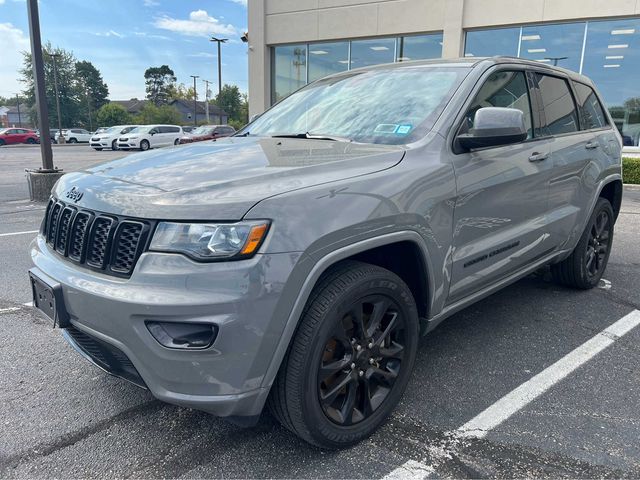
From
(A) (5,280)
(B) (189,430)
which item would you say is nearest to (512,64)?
(B) (189,430)

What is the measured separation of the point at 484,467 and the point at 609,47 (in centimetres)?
1438

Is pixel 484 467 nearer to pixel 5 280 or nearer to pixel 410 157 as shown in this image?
pixel 410 157

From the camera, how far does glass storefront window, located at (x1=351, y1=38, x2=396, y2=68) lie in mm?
16438

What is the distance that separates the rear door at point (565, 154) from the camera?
11.9 feet

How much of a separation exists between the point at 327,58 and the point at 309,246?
→ 16.9 m

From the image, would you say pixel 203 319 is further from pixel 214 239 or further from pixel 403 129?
pixel 403 129

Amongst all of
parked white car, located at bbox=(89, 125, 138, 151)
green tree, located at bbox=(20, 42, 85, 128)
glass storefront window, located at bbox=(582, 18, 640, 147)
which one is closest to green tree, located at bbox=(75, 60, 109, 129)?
green tree, located at bbox=(20, 42, 85, 128)

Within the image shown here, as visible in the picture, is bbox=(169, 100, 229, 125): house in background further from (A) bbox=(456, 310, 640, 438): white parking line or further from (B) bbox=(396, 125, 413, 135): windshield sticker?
(B) bbox=(396, 125, 413, 135): windshield sticker

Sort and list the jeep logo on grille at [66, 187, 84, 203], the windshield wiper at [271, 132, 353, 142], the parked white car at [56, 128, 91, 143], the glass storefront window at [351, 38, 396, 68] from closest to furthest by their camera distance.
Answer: the jeep logo on grille at [66, 187, 84, 203], the windshield wiper at [271, 132, 353, 142], the glass storefront window at [351, 38, 396, 68], the parked white car at [56, 128, 91, 143]

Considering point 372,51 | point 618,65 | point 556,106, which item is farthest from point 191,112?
point 556,106

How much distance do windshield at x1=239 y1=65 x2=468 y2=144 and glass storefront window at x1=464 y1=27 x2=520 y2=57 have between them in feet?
40.8

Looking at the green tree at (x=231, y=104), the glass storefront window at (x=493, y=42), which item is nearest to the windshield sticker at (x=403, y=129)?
the glass storefront window at (x=493, y=42)

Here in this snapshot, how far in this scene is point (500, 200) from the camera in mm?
2975

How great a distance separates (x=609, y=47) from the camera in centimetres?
1334
